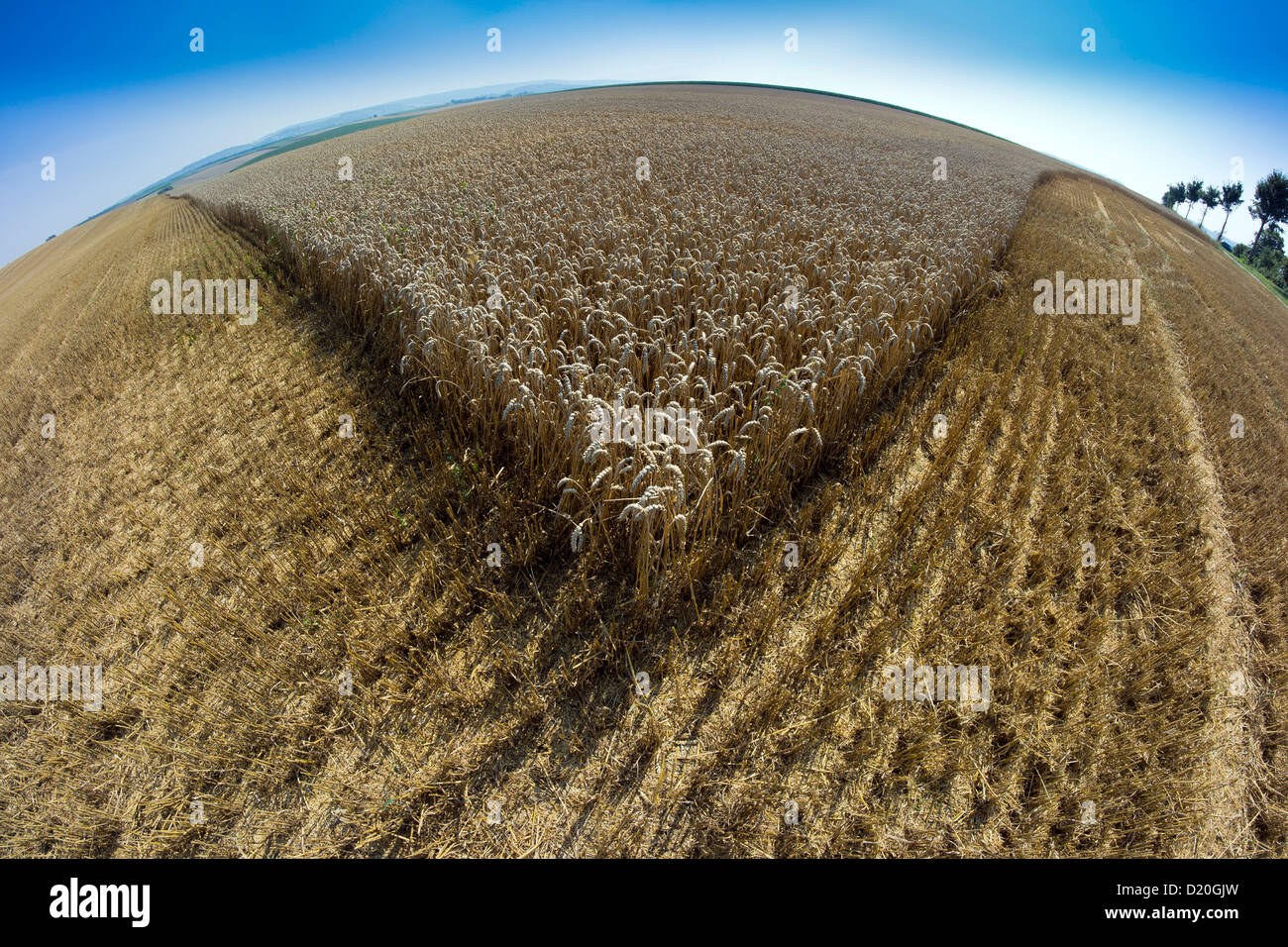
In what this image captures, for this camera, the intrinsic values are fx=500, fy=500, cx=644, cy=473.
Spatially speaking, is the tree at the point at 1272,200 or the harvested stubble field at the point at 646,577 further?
the tree at the point at 1272,200

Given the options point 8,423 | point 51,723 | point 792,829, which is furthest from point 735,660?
point 8,423

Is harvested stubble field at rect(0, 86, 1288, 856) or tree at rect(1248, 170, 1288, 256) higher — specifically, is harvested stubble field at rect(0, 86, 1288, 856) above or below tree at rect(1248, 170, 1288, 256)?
below

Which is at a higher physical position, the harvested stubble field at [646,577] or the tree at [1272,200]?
the tree at [1272,200]

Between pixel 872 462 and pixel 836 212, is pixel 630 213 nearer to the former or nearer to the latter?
pixel 836 212

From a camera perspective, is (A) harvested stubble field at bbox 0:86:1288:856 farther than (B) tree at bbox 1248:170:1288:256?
No
